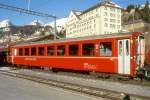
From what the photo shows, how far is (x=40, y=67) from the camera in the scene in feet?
92.2

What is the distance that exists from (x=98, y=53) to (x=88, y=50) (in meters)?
1.27

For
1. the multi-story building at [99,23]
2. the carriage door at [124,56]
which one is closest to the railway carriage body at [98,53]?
the carriage door at [124,56]

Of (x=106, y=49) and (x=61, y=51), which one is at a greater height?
(x=106, y=49)

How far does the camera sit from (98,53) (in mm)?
19156

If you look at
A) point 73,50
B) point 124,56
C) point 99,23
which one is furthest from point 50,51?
point 99,23

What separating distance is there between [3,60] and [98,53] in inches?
842

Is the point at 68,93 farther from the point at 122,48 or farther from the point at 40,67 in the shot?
the point at 40,67

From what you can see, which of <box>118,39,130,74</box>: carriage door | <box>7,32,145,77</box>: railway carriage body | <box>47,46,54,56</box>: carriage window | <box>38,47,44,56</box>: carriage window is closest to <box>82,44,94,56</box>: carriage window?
<box>7,32,145,77</box>: railway carriage body

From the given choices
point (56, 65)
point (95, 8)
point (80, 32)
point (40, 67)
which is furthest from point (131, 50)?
point (95, 8)

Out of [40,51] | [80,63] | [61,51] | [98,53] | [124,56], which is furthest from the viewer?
[40,51]

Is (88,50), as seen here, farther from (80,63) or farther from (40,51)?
(40,51)

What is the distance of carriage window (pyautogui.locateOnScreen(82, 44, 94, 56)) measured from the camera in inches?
780

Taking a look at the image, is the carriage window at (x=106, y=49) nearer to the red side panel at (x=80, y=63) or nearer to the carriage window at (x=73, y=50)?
the red side panel at (x=80, y=63)

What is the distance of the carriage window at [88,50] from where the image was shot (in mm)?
19809
